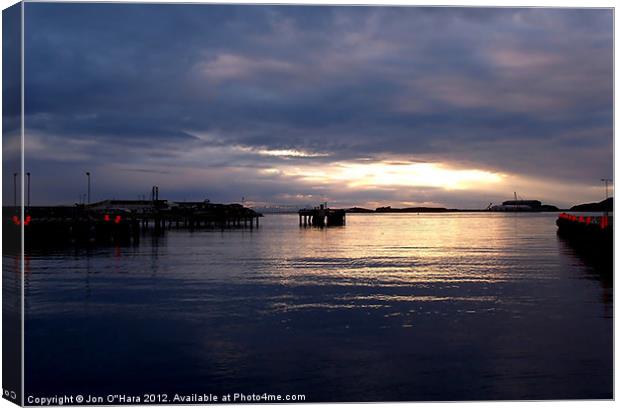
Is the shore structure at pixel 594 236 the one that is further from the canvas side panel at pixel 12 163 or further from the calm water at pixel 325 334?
the canvas side panel at pixel 12 163

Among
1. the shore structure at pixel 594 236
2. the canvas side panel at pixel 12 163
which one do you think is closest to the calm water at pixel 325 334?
the canvas side panel at pixel 12 163

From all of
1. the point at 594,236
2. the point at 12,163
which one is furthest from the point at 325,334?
the point at 594,236

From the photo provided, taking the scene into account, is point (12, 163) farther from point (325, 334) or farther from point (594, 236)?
point (594, 236)

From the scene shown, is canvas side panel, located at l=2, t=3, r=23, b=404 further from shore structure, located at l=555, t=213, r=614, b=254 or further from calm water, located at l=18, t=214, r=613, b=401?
shore structure, located at l=555, t=213, r=614, b=254

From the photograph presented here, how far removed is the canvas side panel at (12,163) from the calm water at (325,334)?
1064mm

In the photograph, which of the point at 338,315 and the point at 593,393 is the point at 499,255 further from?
the point at 593,393

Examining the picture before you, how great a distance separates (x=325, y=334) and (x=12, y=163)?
8255 mm

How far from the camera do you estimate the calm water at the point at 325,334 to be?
1177 centimetres

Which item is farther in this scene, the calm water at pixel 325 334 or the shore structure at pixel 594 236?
the shore structure at pixel 594 236

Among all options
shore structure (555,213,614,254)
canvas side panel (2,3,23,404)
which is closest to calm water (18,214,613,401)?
canvas side panel (2,3,23,404)

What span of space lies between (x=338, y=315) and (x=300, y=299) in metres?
3.31

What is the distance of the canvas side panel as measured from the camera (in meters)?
10.4

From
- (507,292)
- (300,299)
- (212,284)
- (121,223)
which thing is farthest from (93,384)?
(121,223)

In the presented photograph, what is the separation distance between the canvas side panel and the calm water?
106 cm
